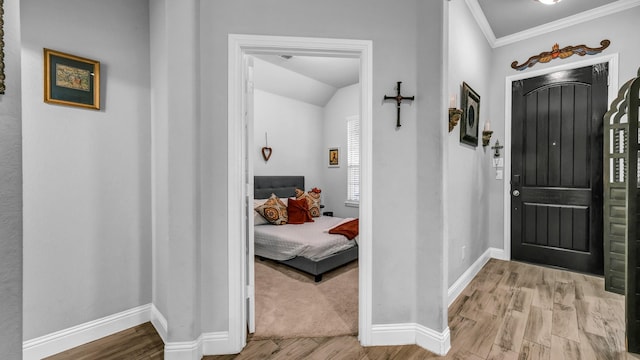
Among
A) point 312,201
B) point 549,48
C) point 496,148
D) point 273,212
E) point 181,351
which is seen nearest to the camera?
point 181,351

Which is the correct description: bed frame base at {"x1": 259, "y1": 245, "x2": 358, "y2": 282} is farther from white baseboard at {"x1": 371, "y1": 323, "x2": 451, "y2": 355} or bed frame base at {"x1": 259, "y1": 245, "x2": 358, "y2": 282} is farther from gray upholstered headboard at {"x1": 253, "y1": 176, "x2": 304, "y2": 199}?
gray upholstered headboard at {"x1": 253, "y1": 176, "x2": 304, "y2": 199}

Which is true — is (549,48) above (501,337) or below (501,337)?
above

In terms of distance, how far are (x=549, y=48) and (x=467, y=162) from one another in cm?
192

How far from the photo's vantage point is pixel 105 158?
1870mm

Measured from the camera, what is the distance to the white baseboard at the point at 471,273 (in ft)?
7.96

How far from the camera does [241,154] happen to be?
5.72 ft

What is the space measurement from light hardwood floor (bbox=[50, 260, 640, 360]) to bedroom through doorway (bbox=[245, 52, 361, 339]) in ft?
0.62

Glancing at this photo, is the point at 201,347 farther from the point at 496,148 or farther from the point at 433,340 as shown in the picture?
the point at 496,148

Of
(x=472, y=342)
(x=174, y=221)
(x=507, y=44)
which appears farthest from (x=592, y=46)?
(x=174, y=221)

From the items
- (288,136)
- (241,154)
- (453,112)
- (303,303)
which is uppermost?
(288,136)

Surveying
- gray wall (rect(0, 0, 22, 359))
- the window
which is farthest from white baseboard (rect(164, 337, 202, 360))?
the window

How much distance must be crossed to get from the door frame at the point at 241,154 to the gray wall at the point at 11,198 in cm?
91

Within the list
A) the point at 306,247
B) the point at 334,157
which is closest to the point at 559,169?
the point at 306,247

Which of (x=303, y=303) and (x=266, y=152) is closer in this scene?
(x=303, y=303)
